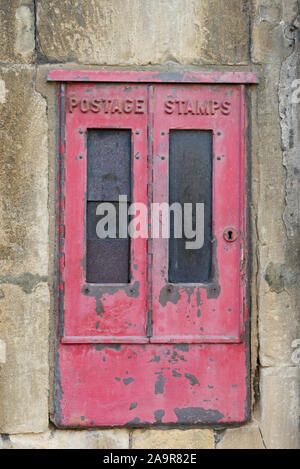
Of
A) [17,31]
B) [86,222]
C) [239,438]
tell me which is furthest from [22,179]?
[239,438]

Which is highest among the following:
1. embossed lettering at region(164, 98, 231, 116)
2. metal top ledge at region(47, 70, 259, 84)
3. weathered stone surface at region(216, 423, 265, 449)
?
metal top ledge at region(47, 70, 259, 84)

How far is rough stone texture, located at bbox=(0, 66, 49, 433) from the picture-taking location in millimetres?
2953

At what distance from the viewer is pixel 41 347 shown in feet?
9.72

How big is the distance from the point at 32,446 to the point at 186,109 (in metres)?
2.02

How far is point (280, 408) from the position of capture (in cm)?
300

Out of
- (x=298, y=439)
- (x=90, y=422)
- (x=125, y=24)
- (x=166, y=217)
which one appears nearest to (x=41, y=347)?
(x=90, y=422)

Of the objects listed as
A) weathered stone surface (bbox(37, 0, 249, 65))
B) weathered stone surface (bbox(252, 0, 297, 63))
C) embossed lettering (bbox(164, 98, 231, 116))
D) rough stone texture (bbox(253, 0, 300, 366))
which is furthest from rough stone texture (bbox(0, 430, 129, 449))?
weathered stone surface (bbox(252, 0, 297, 63))

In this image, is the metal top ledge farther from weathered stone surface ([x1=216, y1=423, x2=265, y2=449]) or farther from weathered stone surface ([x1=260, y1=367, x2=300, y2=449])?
weathered stone surface ([x1=216, y1=423, x2=265, y2=449])

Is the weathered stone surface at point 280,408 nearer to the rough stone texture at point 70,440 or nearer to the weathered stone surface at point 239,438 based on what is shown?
the weathered stone surface at point 239,438

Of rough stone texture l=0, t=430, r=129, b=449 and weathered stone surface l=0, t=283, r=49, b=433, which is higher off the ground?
weathered stone surface l=0, t=283, r=49, b=433

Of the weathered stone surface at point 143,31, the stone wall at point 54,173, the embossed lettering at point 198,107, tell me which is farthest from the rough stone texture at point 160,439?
the weathered stone surface at point 143,31

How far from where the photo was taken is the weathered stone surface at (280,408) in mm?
2998

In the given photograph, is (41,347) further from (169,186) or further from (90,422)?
(169,186)

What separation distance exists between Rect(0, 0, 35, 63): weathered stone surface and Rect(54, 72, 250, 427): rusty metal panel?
0.32m
